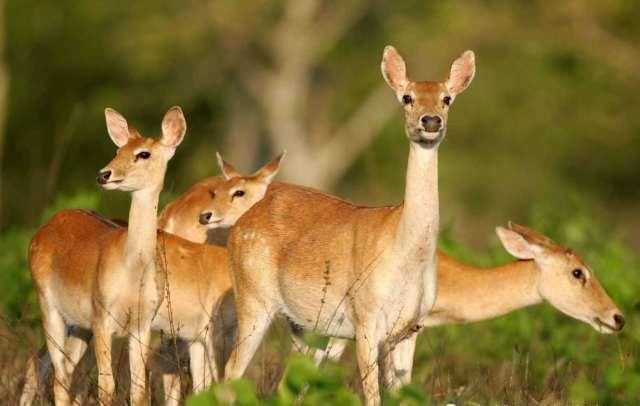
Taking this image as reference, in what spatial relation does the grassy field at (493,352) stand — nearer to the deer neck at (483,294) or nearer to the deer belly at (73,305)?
the deer neck at (483,294)

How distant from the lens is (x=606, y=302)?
1048 cm

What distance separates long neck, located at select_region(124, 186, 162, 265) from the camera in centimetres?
924

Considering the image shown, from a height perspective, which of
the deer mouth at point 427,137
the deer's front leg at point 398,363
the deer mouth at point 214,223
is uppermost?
the deer mouth at point 214,223

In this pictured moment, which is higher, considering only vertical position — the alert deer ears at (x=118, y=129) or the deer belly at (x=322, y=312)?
the alert deer ears at (x=118, y=129)

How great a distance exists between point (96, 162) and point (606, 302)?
2146 centimetres

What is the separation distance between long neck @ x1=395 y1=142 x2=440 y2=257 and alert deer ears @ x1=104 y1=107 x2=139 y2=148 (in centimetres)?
190

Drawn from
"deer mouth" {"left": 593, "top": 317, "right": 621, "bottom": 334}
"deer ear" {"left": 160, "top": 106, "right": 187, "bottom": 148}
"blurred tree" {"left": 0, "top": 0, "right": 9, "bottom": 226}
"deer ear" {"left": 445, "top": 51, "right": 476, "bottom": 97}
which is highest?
"blurred tree" {"left": 0, "top": 0, "right": 9, "bottom": 226}

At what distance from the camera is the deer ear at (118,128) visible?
32.5 feet

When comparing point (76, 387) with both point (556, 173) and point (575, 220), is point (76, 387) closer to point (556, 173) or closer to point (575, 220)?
point (575, 220)

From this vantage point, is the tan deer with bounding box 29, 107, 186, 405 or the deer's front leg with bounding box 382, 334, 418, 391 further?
the deer's front leg with bounding box 382, 334, 418, 391

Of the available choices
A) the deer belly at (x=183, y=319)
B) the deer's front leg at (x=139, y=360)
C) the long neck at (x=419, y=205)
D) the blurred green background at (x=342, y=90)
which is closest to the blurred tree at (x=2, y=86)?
the blurred green background at (x=342, y=90)

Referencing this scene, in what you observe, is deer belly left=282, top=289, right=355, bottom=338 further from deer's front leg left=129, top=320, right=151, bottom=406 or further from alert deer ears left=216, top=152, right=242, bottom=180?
alert deer ears left=216, top=152, right=242, bottom=180

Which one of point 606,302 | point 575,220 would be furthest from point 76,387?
point 575,220

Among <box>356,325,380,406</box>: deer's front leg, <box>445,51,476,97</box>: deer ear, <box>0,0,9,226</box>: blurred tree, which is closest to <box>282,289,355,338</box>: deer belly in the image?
<box>356,325,380,406</box>: deer's front leg
